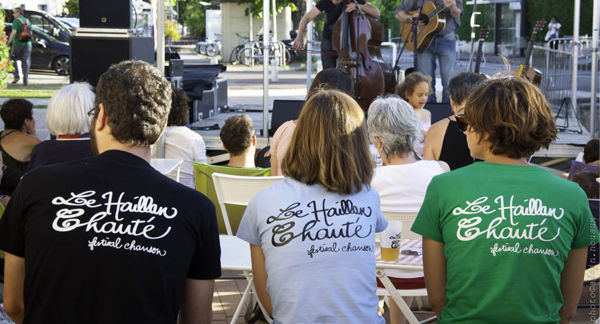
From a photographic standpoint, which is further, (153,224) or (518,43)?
(518,43)

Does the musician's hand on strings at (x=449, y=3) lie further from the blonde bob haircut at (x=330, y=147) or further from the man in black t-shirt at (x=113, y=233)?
the man in black t-shirt at (x=113, y=233)

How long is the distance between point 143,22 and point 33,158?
7844mm

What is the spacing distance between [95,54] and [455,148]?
137 inches

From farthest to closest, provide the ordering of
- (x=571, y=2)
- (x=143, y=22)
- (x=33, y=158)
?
(x=571, y=2) → (x=143, y=22) → (x=33, y=158)

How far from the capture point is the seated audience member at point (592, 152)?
493cm

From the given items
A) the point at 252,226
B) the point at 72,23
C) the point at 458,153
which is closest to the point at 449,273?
the point at 252,226

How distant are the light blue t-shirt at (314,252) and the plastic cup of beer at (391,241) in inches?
20.8

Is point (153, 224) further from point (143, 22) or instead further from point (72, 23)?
point (72, 23)

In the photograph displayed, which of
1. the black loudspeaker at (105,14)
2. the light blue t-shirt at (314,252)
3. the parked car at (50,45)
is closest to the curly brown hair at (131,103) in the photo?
the light blue t-shirt at (314,252)

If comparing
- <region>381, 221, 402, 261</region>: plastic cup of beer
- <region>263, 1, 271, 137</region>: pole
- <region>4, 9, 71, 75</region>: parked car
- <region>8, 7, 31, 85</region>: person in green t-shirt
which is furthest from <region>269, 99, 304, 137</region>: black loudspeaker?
<region>4, 9, 71, 75</region>: parked car

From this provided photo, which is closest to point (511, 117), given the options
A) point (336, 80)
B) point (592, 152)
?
point (336, 80)

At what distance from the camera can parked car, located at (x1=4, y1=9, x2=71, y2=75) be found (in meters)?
18.0

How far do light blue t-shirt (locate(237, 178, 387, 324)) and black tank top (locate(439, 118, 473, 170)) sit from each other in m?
1.96

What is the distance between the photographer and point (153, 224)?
1772mm
